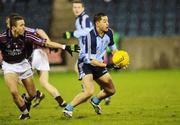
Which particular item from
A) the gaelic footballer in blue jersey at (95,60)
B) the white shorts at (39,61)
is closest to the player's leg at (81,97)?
the gaelic footballer in blue jersey at (95,60)

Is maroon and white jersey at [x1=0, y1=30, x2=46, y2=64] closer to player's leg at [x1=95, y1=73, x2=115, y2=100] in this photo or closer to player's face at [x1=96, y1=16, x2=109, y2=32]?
player's face at [x1=96, y1=16, x2=109, y2=32]

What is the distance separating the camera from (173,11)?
99.5ft

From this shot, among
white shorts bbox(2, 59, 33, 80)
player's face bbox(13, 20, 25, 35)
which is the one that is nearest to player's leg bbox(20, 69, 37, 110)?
white shorts bbox(2, 59, 33, 80)

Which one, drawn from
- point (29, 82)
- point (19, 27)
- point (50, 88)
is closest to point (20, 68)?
point (29, 82)

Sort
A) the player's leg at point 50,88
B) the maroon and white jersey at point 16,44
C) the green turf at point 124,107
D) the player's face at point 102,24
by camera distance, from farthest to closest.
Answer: the player's leg at point 50,88, the player's face at point 102,24, the maroon and white jersey at point 16,44, the green turf at point 124,107

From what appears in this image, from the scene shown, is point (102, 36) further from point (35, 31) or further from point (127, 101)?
point (127, 101)

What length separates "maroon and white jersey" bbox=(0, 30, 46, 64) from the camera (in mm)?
11570

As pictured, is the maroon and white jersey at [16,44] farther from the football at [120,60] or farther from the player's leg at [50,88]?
the player's leg at [50,88]

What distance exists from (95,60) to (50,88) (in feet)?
6.99

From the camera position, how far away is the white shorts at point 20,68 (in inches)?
463

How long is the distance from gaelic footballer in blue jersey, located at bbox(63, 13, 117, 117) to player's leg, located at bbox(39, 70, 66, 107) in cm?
142

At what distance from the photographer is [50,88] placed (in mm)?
13516

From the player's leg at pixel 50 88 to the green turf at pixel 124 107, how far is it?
0.20 m

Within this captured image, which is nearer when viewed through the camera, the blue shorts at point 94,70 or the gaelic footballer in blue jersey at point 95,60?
the gaelic footballer in blue jersey at point 95,60
